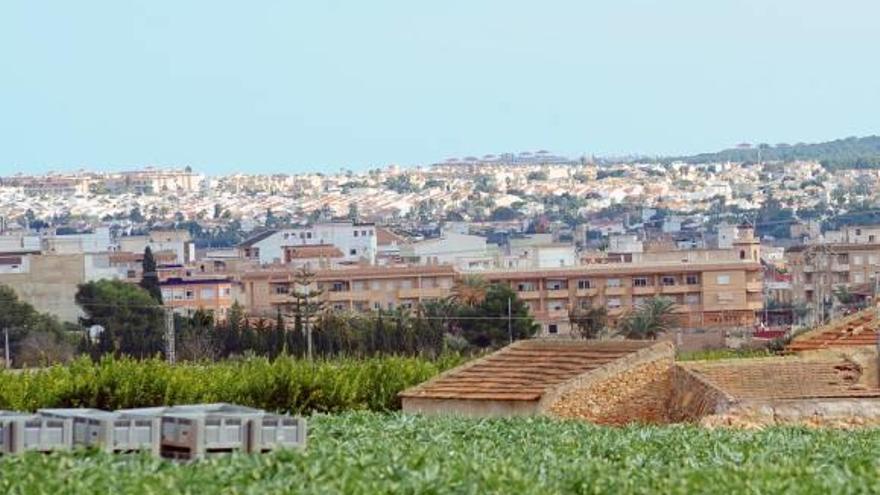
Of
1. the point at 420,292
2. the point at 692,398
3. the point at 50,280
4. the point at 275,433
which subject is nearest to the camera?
the point at 275,433

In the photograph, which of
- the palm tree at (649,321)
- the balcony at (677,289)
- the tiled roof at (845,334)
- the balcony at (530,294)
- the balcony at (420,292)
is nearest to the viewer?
the tiled roof at (845,334)

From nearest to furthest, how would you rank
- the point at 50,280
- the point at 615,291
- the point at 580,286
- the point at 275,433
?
the point at 275,433 < the point at 50,280 < the point at 615,291 < the point at 580,286

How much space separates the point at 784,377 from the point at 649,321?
193 feet

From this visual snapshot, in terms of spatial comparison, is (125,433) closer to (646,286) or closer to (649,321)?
(649,321)

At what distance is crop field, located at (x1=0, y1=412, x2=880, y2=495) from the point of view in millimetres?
15609

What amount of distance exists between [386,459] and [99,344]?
5928 centimetres

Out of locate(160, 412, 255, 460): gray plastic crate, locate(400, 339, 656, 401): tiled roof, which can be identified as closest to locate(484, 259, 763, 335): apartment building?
locate(400, 339, 656, 401): tiled roof

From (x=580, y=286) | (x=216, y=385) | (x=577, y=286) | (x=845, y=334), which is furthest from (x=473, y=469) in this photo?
(x=577, y=286)

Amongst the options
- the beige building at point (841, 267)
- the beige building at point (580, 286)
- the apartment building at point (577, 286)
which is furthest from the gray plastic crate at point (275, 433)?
the beige building at point (841, 267)

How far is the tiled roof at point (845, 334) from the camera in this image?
35.6 metres

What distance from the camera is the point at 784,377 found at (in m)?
31.7

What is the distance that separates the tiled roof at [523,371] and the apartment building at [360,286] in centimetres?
7991

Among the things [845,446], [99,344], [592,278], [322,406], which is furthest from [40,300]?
[845,446]

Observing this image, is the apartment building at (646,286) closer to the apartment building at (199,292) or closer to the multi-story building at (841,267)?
the multi-story building at (841,267)
